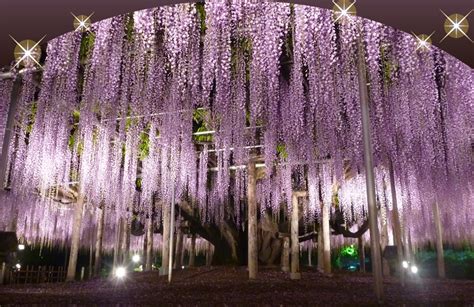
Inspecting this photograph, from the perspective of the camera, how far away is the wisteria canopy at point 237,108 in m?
8.91

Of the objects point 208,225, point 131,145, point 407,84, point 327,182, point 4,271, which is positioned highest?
point 407,84

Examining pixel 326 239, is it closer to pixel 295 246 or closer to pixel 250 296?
pixel 295 246

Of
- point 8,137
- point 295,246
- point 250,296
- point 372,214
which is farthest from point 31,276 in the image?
point 372,214

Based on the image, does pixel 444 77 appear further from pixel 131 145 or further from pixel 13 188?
pixel 13 188

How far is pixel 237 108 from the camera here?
415 inches

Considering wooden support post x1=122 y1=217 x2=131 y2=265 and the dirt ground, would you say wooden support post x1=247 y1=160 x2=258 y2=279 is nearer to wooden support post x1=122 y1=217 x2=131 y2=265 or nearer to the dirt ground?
the dirt ground

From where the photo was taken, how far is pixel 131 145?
1268cm

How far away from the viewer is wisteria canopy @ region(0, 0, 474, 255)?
29.2 ft

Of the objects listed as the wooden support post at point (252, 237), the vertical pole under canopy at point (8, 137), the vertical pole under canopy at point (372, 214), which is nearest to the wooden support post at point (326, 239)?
the wooden support post at point (252, 237)

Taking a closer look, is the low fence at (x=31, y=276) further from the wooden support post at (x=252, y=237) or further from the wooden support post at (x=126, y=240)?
the wooden support post at (x=252, y=237)

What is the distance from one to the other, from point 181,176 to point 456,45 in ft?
36.4

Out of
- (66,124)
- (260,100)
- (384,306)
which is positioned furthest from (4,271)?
(384,306)

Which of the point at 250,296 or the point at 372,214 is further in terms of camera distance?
the point at 250,296

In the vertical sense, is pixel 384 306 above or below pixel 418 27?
below
